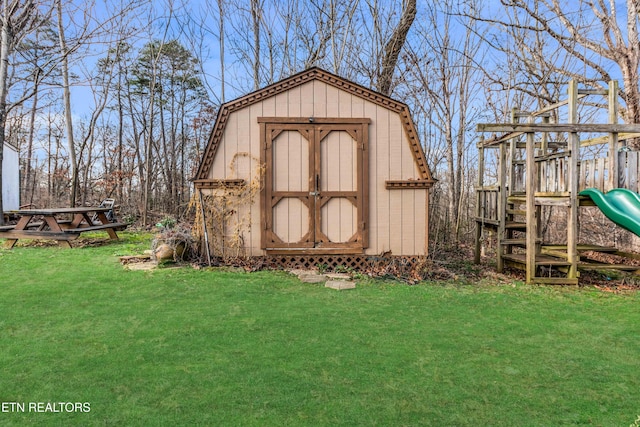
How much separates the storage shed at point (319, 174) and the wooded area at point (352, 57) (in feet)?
6.44

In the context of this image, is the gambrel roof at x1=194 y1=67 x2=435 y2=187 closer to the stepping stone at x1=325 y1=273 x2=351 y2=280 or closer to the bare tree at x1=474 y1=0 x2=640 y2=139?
the stepping stone at x1=325 y1=273 x2=351 y2=280

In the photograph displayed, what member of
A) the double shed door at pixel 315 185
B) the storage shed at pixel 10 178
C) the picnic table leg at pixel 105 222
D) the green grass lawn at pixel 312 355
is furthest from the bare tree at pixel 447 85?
the storage shed at pixel 10 178

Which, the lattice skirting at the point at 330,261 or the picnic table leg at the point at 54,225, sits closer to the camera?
the lattice skirting at the point at 330,261

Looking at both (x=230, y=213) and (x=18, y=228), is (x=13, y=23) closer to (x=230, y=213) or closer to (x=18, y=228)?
(x=18, y=228)

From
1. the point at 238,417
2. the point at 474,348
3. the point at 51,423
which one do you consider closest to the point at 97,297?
the point at 51,423

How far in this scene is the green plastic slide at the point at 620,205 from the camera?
4.95 m

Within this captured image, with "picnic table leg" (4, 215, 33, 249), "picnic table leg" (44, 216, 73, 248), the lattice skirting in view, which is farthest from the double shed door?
"picnic table leg" (4, 215, 33, 249)

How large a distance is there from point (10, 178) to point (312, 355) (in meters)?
16.4

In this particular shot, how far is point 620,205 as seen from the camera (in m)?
5.29

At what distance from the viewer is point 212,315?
13.2 ft

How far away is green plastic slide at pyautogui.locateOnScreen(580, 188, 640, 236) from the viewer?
4948mm

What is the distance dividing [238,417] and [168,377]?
737 mm

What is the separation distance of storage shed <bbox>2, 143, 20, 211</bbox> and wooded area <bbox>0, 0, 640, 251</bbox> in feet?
5.78

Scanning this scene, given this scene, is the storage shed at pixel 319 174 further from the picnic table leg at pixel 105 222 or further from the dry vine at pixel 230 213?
the picnic table leg at pixel 105 222
